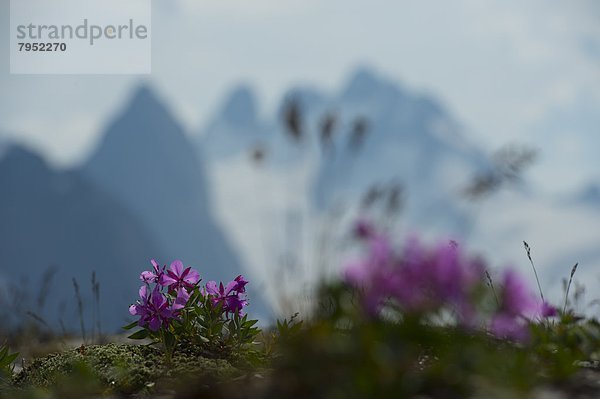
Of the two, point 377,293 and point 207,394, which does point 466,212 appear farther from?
point 207,394

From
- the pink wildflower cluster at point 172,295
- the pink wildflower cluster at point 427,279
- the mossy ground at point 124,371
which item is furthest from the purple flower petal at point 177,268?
the pink wildflower cluster at point 427,279

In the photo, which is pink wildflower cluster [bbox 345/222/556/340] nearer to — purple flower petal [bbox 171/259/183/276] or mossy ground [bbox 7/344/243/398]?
mossy ground [bbox 7/344/243/398]

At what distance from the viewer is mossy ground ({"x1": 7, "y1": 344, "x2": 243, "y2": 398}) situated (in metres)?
4.29

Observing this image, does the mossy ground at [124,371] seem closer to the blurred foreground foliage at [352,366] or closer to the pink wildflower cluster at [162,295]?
the blurred foreground foliage at [352,366]

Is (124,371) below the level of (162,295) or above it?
below

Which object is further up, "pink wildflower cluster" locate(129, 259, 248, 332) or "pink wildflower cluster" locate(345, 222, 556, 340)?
"pink wildflower cluster" locate(129, 259, 248, 332)

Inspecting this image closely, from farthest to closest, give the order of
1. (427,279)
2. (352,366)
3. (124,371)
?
1. (124,371)
2. (427,279)
3. (352,366)

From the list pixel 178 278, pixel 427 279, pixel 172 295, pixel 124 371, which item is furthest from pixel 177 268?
pixel 427 279

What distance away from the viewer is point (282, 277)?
399 cm

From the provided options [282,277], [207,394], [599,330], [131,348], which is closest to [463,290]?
[207,394]

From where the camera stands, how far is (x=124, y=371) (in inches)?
171

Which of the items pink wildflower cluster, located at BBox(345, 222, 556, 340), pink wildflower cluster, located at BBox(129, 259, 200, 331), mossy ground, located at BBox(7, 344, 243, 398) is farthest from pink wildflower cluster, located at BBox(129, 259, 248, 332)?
pink wildflower cluster, located at BBox(345, 222, 556, 340)

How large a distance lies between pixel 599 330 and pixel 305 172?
1983 millimetres

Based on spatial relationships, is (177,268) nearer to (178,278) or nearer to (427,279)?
(178,278)
